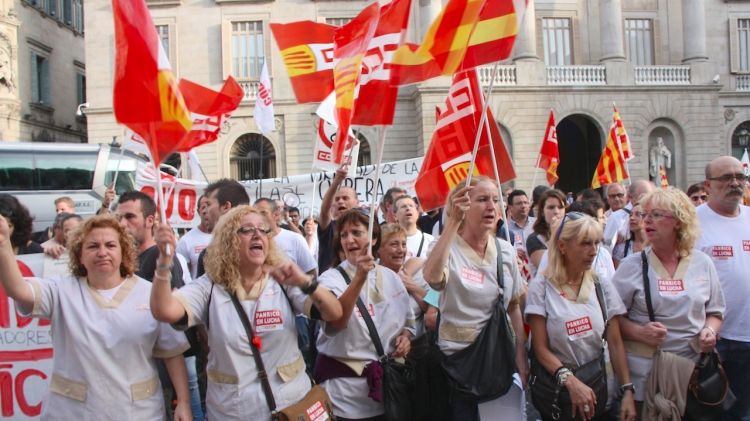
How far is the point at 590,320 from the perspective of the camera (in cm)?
394

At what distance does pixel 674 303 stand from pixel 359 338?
190 cm

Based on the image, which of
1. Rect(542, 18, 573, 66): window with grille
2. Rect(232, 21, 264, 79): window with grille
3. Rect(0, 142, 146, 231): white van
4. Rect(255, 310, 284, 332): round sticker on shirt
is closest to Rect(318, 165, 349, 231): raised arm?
Rect(255, 310, 284, 332): round sticker on shirt

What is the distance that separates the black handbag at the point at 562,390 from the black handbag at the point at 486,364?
16 cm

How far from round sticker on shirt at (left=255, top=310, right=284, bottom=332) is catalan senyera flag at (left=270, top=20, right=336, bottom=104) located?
3.35m

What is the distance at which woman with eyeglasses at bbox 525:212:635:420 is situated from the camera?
3861mm

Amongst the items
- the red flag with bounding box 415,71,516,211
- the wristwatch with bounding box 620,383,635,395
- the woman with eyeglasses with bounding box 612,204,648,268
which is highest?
the red flag with bounding box 415,71,516,211

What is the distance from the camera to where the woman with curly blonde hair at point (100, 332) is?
10.7 feet

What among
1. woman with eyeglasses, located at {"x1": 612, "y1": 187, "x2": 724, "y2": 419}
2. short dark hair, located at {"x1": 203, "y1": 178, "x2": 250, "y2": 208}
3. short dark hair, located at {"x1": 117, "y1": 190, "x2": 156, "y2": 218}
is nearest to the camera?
woman with eyeglasses, located at {"x1": 612, "y1": 187, "x2": 724, "y2": 419}

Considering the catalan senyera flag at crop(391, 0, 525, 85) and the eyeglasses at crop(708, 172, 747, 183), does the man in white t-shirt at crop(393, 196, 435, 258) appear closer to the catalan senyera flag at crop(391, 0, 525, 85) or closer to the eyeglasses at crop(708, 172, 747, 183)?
the catalan senyera flag at crop(391, 0, 525, 85)

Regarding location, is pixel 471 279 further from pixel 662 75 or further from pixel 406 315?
pixel 662 75

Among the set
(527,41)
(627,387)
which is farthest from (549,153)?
(527,41)

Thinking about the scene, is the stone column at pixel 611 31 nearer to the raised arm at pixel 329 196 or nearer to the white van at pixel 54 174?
the white van at pixel 54 174

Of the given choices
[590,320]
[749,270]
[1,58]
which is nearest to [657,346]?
[590,320]

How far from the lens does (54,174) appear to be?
59.7 feet
